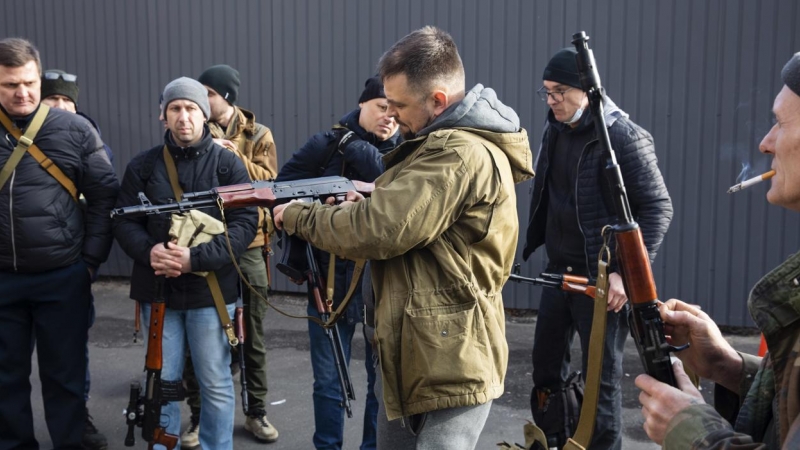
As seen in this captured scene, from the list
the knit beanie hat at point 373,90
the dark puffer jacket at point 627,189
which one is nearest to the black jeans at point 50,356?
the knit beanie hat at point 373,90

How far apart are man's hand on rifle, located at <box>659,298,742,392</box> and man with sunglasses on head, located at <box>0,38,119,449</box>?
3495 mm

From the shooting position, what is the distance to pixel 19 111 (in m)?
4.56

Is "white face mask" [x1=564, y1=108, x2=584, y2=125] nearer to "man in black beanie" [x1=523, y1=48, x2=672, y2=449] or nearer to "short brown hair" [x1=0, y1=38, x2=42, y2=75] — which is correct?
"man in black beanie" [x1=523, y1=48, x2=672, y2=449]

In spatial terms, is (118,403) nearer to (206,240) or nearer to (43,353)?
(43,353)

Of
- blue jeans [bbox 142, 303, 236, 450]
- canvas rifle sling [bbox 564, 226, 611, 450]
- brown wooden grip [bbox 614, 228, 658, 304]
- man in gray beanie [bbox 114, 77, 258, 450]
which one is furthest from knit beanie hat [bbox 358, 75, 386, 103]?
brown wooden grip [bbox 614, 228, 658, 304]

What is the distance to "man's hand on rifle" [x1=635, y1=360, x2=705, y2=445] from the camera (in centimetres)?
191

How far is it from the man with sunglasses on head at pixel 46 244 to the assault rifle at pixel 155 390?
A: 615 millimetres

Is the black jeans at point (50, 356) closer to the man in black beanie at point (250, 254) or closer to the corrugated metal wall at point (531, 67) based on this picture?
the man in black beanie at point (250, 254)

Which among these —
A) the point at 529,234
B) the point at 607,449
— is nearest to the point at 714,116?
the point at 529,234

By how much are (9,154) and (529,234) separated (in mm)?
→ 2921

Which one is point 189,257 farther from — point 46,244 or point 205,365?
point 46,244

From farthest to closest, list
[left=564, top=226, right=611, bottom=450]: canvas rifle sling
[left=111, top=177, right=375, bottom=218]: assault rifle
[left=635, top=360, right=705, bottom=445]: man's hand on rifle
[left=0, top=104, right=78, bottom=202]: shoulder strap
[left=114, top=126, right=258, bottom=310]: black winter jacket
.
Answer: [left=0, top=104, right=78, bottom=202]: shoulder strap → [left=114, top=126, right=258, bottom=310]: black winter jacket → [left=111, top=177, right=375, bottom=218]: assault rifle → [left=564, top=226, right=611, bottom=450]: canvas rifle sling → [left=635, top=360, right=705, bottom=445]: man's hand on rifle

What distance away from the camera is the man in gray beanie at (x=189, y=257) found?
14.4ft

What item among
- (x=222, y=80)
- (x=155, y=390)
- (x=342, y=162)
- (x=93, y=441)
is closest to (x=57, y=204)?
(x=155, y=390)
